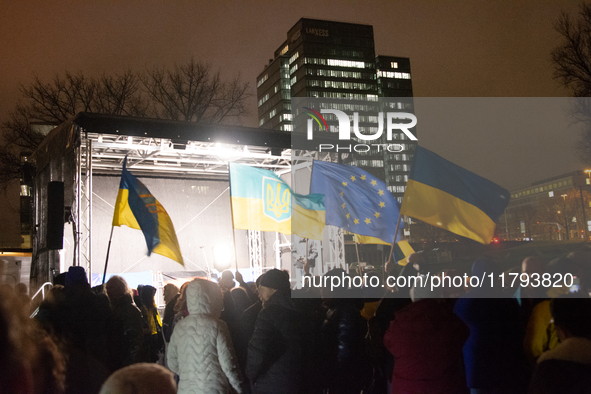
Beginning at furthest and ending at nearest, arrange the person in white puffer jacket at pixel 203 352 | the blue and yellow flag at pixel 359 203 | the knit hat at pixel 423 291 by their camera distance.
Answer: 1. the blue and yellow flag at pixel 359 203
2. the knit hat at pixel 423 291
3. the person in white puffer jacket at pixel 203 352

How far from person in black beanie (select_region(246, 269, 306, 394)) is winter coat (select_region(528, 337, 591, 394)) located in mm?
1950

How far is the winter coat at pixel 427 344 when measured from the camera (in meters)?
3.13

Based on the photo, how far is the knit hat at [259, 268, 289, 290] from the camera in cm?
369

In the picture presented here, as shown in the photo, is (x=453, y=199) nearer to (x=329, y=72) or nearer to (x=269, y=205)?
(x=269, y=205)

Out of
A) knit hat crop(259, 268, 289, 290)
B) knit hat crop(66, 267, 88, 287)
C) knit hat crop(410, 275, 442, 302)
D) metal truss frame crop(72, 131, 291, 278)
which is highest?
metal truss frame crop(72, 131, 291, 278)

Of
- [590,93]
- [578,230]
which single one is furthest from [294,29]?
[590,93]

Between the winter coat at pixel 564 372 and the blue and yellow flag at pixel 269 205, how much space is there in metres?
5.23

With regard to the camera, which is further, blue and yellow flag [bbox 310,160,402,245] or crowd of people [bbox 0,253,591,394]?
blue and yellow flag [bbox 310,160,402,245]

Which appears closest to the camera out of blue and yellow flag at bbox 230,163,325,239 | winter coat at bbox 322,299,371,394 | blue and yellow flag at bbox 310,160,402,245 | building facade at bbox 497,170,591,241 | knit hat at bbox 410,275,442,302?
knit hat at bbox 410,275,442,302

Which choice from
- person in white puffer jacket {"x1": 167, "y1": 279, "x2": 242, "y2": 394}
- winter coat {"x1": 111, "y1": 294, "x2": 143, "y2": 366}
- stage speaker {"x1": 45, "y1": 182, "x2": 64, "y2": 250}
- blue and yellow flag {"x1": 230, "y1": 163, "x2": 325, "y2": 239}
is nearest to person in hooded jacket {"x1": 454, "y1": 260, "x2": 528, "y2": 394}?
person in white puffer jacket {"x1": 167, "y1": 279, "x2": 242, "y2": 394}

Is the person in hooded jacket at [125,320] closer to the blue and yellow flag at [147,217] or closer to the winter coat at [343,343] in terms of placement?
the blue and yellow flag at [147,217]

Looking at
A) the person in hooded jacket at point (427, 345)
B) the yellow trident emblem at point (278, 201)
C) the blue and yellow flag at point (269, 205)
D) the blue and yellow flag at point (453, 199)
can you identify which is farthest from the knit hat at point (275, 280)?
the yellow trident emblem at point (278, 201)

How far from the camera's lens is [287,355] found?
3.55 metres

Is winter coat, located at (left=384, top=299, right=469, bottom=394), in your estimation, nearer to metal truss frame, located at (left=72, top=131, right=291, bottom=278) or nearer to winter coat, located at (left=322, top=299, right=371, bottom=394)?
winter coat, located at (left=322, top=299, right=371, bottom=394)
